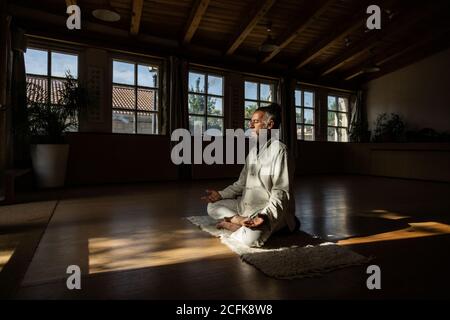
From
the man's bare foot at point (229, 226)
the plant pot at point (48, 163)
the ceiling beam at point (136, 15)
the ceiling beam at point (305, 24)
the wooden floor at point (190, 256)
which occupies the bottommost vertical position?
the wooden floor at point (190, 256)

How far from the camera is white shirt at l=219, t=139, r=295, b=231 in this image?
1887 mm

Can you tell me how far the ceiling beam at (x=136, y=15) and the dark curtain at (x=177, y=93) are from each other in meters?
0.87

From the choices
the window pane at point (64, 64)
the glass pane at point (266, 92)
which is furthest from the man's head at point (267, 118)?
the glass pane at point (266, 92)

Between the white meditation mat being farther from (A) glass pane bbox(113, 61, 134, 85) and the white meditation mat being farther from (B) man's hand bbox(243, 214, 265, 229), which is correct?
(A) glass pane bbox(113, 61, 134, 85)

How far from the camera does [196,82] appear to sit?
6.55 m

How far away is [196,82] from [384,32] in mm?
3931

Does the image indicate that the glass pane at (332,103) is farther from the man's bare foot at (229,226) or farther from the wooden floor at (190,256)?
the man's bare foot at (229,226)

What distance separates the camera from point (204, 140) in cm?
640

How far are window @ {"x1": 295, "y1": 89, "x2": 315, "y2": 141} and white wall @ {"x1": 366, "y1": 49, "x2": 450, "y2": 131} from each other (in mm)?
1870

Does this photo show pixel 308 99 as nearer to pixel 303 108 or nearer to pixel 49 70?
pixel 303 108

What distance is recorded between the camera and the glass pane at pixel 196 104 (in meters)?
6.46

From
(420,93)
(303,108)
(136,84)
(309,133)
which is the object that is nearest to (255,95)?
(303,108)
